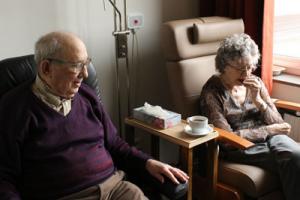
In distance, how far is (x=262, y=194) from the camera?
2156 mm

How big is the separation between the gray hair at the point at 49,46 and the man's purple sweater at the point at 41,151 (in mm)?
157

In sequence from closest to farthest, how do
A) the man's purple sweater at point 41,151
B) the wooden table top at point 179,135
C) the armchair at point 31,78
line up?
the man's purple sweater at point 41,151 → the armchair at point 31,78 → the wooden table top at point 179,135

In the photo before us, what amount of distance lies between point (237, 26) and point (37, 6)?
123cm

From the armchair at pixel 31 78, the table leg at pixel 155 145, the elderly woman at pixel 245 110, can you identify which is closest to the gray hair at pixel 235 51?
the elderly woman at pixel 245 110

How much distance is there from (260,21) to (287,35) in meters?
0.37

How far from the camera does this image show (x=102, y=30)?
259 centimetres

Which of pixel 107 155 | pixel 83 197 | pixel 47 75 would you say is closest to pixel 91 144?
pixel 107 155

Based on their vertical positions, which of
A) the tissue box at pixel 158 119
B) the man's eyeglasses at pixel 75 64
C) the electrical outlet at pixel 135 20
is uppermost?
the electrical outlet at pixel 135 20

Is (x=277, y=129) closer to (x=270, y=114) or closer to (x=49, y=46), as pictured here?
(x=270, y=114)

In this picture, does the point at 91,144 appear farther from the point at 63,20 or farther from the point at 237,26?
the point at 237,26

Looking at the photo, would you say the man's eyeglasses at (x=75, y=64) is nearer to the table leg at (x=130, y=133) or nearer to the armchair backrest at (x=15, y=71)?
the armchair backrest at (x=15, y=71)

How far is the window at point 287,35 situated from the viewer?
2951mm

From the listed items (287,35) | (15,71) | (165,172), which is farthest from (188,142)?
(287,35)

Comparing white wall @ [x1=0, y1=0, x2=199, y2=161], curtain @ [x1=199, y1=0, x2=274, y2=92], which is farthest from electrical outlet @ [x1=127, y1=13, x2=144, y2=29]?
curtain @ [x1=199, y1=0, x2=274, y2=92]
